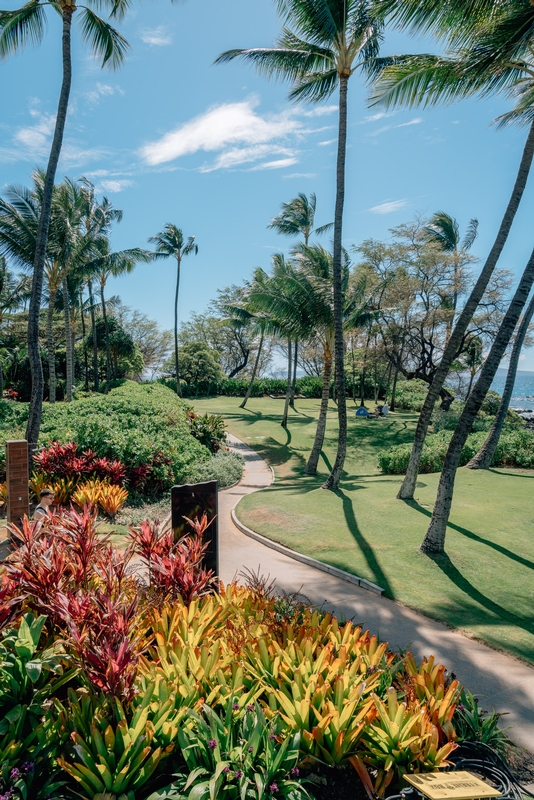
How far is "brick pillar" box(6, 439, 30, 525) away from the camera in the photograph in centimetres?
755

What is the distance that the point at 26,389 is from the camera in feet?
107

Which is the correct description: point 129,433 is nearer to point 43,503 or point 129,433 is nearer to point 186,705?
point 43,503

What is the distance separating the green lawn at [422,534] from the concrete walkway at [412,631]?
32cm

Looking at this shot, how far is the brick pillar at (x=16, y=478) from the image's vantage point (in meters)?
7.55

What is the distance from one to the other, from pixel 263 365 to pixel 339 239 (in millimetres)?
57060

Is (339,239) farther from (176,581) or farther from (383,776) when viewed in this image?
(383,776)

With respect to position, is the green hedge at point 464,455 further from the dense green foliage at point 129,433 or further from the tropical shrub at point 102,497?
the tropical shrub at point 102,497

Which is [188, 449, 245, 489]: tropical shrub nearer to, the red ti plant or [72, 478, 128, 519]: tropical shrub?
[72, 478, 128, 519]: tropical shrub

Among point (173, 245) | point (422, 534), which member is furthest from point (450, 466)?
point (173, 245)

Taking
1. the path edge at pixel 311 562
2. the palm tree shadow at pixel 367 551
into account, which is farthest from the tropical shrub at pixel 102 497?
the palm tree shadow at pixel 367 551

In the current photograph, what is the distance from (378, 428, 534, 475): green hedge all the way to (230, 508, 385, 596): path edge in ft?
28.7

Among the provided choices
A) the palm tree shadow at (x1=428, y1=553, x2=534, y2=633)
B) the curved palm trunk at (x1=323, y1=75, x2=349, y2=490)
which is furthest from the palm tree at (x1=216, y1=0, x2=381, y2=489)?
the palm tree shadow at (x1=428, y1=553, x2=534, y2=633)

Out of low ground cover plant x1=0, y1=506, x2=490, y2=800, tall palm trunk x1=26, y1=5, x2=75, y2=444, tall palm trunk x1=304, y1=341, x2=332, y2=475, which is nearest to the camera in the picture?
low ground cover plant x1=0, y1=506, x2=490, y2=800

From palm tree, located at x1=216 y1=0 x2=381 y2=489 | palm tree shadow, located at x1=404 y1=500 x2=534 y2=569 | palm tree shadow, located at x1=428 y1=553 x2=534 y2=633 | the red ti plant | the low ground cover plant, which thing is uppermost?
palm tree, located at x1=216 y1=0 x2=381 y2=489
